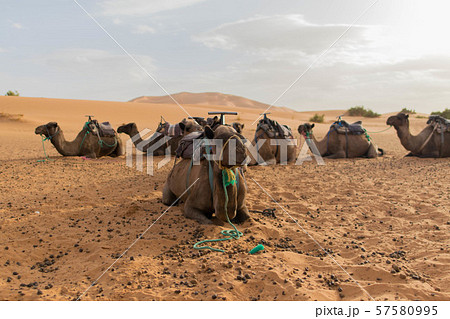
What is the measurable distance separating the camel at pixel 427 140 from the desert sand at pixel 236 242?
3.61 metres

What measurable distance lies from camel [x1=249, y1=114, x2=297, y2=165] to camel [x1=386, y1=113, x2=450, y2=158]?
12.1ft

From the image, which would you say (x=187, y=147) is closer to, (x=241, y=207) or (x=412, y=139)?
(x=241, y=207)

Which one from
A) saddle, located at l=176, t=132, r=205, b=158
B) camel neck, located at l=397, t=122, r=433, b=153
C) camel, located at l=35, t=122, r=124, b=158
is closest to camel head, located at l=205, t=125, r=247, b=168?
saddle, located at l=176, t=132, r=205, b=158

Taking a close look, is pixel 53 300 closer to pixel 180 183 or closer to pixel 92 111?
pixel 180 183

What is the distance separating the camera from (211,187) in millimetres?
4816

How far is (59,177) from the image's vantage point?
27.6 ft

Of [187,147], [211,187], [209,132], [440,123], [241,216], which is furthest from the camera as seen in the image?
[440,123]

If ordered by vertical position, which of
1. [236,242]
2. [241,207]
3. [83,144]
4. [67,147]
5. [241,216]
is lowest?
[236,242]

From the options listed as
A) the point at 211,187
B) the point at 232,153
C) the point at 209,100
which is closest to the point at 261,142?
the point at 211,187

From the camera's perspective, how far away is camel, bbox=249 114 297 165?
10430mm

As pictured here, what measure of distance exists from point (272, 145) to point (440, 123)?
19.8 feet

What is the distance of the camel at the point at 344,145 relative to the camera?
11984 mm

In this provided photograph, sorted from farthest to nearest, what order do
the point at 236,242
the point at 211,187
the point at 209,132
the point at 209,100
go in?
the point at 209,100 → the point at 211,187 → the point at 236,242 → the point at 209,132

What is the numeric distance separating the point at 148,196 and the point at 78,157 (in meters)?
6.01
